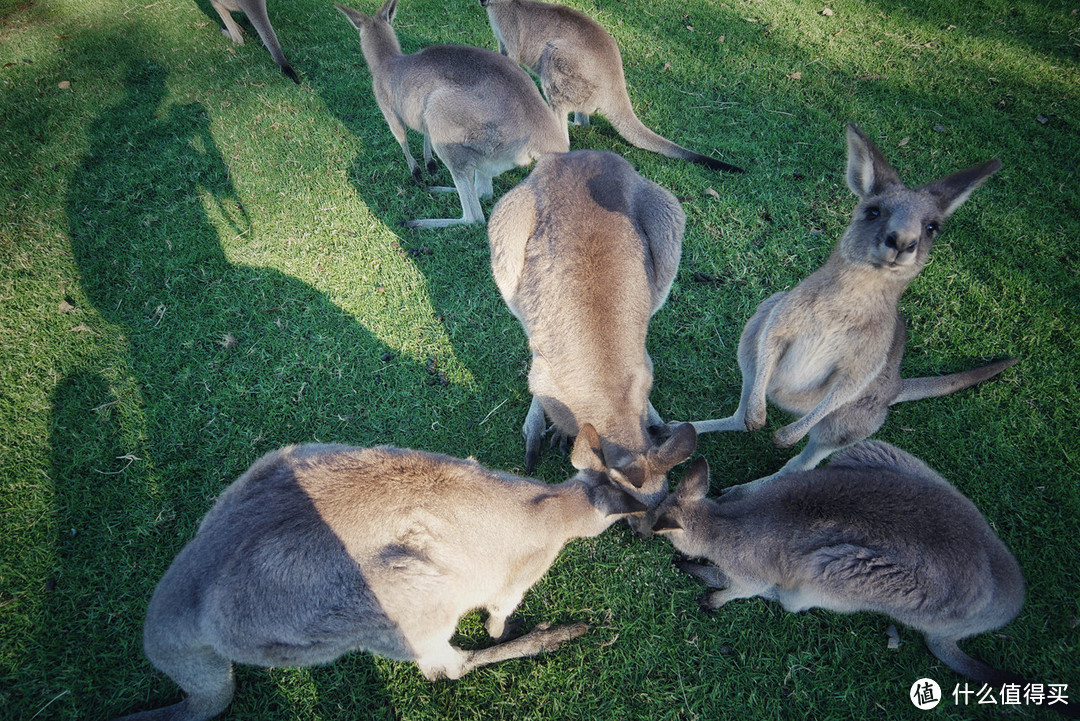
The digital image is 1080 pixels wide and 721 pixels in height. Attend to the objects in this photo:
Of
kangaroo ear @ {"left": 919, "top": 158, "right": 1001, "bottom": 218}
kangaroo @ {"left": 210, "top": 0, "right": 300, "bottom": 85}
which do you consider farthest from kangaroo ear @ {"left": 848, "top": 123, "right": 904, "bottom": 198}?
kangaroo @ {"left": 210, "top": 0, "right": 300, "bottom": 85}

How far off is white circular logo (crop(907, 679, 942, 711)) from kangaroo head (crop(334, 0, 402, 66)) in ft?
22.0

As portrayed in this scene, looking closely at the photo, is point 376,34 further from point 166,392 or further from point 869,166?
point 869,166

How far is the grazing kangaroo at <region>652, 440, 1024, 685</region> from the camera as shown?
7.67 feet

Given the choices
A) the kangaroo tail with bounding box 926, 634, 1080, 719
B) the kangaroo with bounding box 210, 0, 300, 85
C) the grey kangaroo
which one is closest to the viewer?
Result: the grey kangaroo

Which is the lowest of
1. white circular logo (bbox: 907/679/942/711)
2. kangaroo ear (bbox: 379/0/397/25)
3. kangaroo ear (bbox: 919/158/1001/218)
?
white circular logo (bbox: 907/679/942/711)

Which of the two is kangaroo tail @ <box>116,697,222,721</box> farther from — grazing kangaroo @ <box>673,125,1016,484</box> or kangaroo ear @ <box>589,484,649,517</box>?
grazing kangaroo @ <box>673,125,1016,484</box>

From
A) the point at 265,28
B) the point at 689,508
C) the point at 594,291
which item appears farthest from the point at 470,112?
the point at 265,28

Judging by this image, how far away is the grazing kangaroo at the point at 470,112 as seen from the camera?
4316mm

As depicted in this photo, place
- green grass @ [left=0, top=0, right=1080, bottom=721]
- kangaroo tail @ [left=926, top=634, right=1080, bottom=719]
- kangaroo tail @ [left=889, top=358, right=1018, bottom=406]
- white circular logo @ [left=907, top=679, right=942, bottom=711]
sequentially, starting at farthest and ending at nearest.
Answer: kangaroo tail @ [left=889, top=358, right=1018, bottom=406]
green grass @ [left=0, top=0, right=1080, bottom=721]
white circular logo @ [left=907, top=679, right=942, bottom=711]
kangaroo tail @ [left=926, top=634, right=1080, bottom=719]

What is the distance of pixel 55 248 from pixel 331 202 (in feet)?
8.28

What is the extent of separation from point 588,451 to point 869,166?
2206mm

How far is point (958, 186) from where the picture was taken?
2.53m

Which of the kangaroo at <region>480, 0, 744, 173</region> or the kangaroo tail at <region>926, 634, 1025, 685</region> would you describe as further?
the kangaroo at <region>480, 0, 744, 173</region>

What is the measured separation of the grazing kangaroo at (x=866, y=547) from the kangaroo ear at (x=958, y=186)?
1.49 meters
